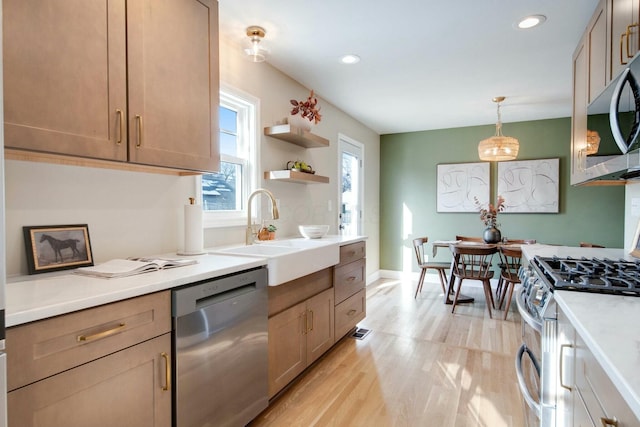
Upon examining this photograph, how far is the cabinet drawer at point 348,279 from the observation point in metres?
2.77

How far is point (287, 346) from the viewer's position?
2.10 metres

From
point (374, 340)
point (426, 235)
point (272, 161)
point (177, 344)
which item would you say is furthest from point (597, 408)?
point (426, 235)

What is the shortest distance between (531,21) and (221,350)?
2.73 meters

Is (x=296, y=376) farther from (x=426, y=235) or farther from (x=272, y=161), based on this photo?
(x=426, y=235)

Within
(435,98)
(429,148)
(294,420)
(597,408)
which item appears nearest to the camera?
(597,408)

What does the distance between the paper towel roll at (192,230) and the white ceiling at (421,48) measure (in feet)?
4.17

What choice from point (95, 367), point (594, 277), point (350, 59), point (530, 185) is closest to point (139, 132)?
point (95, 367)

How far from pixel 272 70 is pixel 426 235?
3658 mm

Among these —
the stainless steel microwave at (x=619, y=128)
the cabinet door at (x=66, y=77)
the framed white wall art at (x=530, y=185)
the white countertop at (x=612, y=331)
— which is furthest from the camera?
the framed white wall art at (x=530, y=185)

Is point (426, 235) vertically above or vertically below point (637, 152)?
below

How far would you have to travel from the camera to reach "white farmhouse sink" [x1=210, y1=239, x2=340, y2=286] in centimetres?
187

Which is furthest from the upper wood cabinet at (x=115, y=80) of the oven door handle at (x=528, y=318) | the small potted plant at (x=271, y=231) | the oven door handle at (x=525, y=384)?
the oven door handle at (x=525, y=384)

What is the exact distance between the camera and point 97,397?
43.6 inches

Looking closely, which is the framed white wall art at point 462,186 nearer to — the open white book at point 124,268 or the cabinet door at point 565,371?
the cabinet door at point 565,371
